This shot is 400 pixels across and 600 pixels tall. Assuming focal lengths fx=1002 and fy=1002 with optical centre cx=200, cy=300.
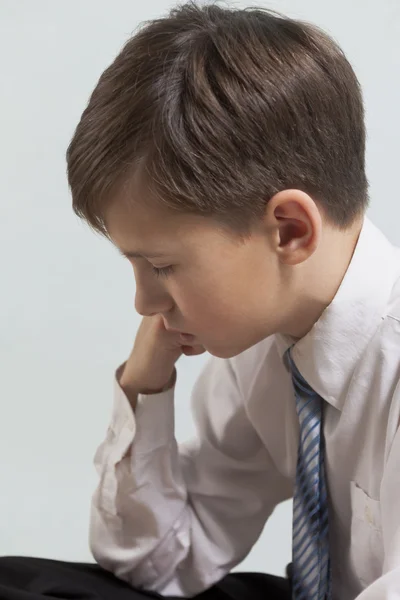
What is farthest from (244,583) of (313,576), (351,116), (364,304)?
(351,116)

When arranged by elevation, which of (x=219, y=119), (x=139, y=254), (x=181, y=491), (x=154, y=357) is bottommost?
(x=181, y=491)

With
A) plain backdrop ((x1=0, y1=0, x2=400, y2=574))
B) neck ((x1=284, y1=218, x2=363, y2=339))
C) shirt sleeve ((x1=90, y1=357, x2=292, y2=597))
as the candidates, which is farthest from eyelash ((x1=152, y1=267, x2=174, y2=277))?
plain backdrop ((x1=0, y1=0, x2=400, y2=574))

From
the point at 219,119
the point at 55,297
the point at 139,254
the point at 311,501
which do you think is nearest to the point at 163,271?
the point at 139,254

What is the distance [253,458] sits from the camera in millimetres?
Result: 1184

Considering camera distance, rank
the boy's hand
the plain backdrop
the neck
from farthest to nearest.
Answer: the plain backdrop → the boy's hand → the neck

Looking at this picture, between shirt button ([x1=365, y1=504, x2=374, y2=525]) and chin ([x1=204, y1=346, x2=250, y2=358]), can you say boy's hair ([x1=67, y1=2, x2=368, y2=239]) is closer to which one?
chin ([x1=204, y1=346, x2=250, y2=358])

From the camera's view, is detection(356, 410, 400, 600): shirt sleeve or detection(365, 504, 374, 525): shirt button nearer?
detection(356, 410, 400, 600): shirt sleeve

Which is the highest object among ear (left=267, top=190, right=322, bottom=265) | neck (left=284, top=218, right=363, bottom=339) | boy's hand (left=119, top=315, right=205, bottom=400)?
ear (left=267, top=190, right=322, bottom=265)

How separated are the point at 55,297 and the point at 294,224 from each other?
2.86 ft

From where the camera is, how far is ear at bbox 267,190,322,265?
0.89 m

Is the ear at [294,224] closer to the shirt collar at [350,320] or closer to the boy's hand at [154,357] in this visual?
the shirt collar at [350,320]

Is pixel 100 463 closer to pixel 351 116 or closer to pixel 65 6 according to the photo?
pixel 351 116

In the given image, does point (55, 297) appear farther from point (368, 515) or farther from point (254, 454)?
point (368, 515)

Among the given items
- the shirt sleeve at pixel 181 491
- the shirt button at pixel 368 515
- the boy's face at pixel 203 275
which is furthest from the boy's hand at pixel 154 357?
the shirt button at pixel 368 515
